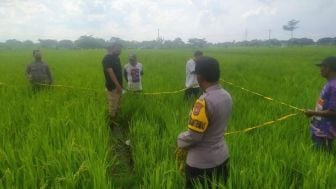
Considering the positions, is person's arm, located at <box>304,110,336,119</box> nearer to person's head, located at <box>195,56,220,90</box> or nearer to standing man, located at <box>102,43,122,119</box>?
person's head, located at <box>195,56,220,90</box>

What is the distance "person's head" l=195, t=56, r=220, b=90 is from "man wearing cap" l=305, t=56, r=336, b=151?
1.50 m

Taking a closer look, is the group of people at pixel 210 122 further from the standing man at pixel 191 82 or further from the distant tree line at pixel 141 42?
the distant tree line at pixel 141 42

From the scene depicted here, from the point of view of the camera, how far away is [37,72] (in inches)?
286

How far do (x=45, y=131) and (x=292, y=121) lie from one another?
10.9 feet

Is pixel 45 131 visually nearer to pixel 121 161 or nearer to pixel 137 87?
pixel 121 161

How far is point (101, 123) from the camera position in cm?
457

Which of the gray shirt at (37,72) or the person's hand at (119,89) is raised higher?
the gray shirt at (37,72)

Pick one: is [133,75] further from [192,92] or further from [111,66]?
[111,66]

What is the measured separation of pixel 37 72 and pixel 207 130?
18.5 ft

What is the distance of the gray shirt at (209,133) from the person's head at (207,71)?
0.15 feet

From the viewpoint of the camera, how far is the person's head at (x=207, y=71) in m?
2.44

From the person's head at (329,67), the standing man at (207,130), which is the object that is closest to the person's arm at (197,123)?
the standing man at (207,130)

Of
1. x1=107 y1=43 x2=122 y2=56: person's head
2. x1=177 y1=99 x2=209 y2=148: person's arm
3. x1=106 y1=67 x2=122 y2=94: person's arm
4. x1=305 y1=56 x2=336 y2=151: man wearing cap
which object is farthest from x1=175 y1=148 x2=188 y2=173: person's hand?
x1=107 y1=43 x2=122 y2=56: person's head

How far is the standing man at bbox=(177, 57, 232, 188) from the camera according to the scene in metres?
2.41
